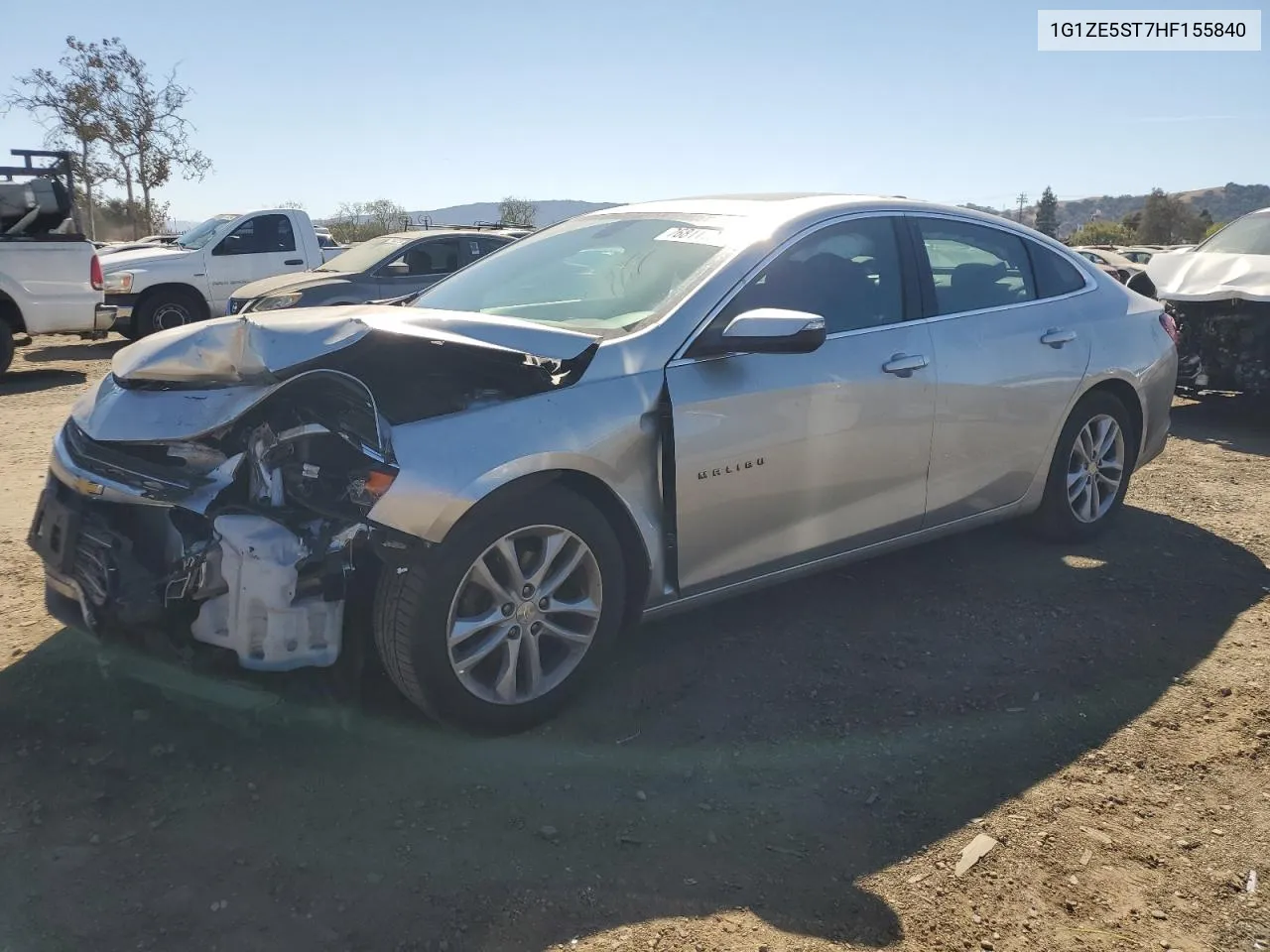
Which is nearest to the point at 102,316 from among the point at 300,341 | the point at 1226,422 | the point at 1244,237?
the point at 300,341

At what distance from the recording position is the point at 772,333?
11.1ft

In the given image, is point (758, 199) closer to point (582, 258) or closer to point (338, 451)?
point (582, 258)

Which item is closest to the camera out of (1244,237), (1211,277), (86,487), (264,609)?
(264,609)

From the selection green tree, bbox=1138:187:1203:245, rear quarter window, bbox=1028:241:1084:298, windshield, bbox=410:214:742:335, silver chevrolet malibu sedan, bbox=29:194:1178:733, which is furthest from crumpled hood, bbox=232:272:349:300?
green tree, bbox=1138:187:1203:245

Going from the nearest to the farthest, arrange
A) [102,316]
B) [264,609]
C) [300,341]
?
[264,609] → [300,341] → [102,316]

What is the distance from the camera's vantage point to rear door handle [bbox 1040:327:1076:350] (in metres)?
4.68

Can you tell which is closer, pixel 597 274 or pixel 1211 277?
pixel 597 274

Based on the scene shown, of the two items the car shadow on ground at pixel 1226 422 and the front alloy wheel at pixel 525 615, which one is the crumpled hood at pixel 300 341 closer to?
the front alloy wheel at pixel 525 615

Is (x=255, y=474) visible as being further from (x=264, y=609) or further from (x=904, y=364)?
(x=904, y=364)

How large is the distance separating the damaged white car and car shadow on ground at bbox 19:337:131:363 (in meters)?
11.4

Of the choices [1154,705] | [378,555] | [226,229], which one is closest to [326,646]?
[378,555]

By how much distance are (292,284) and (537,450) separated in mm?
A: 8179

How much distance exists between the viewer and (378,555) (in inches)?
116

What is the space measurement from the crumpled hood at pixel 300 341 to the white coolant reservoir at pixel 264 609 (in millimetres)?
481
